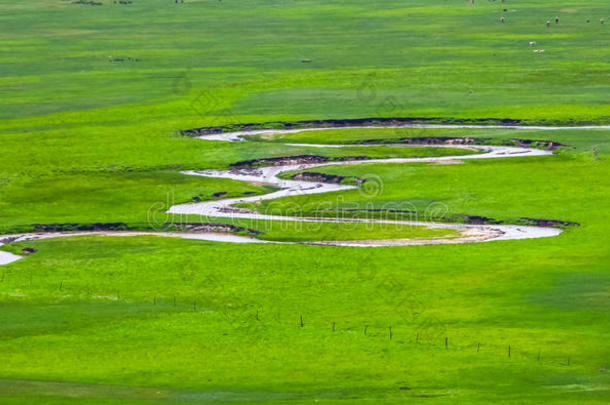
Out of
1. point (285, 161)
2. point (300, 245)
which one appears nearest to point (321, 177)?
point (285, 161)

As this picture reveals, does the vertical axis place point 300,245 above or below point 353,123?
below

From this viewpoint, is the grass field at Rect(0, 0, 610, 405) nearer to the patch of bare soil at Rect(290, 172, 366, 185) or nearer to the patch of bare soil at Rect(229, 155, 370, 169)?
the patch of bare soil at Rect(229, 155, 370, 169)

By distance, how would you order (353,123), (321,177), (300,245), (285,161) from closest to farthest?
(300,245), (321,177), (285,161), (353,123)

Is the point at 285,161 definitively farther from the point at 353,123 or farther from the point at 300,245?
the point at 300,245

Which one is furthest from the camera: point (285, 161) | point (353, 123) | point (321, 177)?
point (353, 123)

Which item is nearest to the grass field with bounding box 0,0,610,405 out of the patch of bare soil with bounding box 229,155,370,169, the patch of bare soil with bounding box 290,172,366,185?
the patch of bare soil with bounding box 229,155,370,169

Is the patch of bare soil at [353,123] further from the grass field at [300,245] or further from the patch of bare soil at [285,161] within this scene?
the patch of bare soil at [285,161]

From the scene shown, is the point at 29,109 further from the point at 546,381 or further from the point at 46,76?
the point at 546,381

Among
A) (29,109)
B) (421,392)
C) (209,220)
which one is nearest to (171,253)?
(209,220)

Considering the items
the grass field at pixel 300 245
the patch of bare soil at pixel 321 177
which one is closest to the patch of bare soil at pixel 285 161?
the grass field at pixel 300 245
